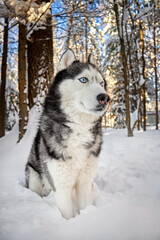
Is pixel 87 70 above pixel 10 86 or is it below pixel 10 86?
below

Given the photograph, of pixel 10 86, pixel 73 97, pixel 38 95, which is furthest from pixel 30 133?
pixel 10 86

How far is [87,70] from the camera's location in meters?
2.01

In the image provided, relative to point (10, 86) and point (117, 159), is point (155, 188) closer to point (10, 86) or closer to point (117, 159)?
point (117, 159)

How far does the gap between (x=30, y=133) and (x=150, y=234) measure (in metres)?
3.49

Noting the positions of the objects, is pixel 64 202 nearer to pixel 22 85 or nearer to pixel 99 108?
pixel 99 108

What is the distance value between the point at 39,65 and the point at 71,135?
3449mm

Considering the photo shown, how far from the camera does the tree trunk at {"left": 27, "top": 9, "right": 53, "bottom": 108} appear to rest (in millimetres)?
4598

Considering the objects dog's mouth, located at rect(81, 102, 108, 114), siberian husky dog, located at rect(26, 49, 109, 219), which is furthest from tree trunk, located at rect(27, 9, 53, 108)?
dog's mouth, located at rect(81, 102, 108, 114)

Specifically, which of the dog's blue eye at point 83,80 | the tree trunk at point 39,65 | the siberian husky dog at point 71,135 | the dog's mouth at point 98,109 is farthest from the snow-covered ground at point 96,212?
the tree trunk at point 39,65

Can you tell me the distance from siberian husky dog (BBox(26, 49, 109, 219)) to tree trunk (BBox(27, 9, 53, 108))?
260cm

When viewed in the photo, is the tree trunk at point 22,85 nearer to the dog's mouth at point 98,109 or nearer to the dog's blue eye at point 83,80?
the dog's blue eye at point 83,80

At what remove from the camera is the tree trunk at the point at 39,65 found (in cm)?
460

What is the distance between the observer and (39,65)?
4.63 m

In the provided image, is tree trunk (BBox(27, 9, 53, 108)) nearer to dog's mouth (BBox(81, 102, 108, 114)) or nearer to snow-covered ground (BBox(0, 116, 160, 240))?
snow-covered ground (BBox(0, 116, 160, 240))
